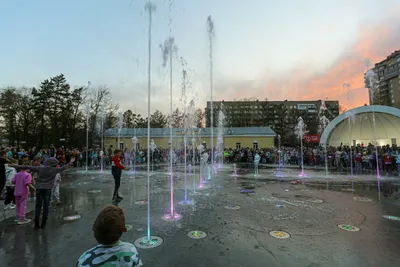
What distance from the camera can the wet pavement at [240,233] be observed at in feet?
12.0

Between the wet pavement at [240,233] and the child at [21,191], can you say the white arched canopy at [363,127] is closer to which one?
the wet pavement at [240,233]

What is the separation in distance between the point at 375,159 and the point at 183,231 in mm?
20663

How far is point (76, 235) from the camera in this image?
4.69 meters

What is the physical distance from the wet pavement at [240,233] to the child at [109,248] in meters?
2.12

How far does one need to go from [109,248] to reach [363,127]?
44582mm

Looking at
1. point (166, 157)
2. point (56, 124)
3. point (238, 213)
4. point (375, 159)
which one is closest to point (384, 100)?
point (375, 159)

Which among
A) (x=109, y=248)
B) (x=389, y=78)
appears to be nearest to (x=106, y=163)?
(x=109, y=248)

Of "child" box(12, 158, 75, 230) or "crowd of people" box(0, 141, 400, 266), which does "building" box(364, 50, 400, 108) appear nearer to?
"crowd of people" box(0, 141, 400, 266)

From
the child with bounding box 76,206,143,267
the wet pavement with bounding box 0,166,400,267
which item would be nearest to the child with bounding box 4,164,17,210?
the wet pavement with bounding box 0,166,400,267

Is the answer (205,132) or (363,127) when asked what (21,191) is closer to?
(205,132)

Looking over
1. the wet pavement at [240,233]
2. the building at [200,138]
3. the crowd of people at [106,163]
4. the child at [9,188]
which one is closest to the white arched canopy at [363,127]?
the crowd of people at [106,163]

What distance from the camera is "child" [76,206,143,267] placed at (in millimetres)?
1604

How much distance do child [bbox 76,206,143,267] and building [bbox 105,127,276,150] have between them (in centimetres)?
4050

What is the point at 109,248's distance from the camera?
166 centimetres
